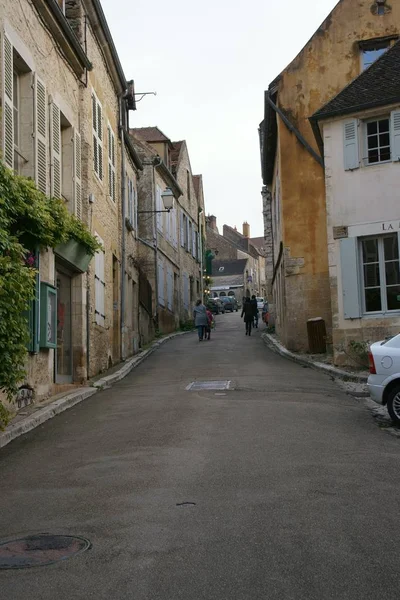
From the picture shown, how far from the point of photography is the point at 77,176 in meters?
14.3

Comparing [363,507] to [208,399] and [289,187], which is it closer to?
[208,399]

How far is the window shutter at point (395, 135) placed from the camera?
Result: 1568 cm

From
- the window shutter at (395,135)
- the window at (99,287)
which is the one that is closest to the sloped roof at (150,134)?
the window at (99,287)

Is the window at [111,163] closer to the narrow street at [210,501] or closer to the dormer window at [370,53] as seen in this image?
the dormer window at [370,53]

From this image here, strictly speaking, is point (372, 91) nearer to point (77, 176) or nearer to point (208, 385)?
point (77, 176)

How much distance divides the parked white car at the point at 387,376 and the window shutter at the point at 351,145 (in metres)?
7.50

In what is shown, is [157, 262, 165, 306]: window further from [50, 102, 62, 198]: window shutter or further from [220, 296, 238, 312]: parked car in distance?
[220, 296, 238, 312]: parked car in distance

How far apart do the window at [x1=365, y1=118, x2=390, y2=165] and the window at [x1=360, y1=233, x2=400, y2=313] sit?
1804mm

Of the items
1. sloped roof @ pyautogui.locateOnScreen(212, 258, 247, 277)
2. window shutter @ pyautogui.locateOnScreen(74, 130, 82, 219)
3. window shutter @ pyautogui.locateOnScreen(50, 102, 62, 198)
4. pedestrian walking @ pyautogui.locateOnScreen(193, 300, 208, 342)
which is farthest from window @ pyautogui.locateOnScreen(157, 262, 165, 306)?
sloped roof @ pyautogui.locateOnScreen(212, 258, 247, 277)

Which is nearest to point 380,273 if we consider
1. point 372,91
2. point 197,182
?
point 372,91

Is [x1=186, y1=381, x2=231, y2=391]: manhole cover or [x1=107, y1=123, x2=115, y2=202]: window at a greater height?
[x1=107, y1=123, x2=115, y2=202]: window

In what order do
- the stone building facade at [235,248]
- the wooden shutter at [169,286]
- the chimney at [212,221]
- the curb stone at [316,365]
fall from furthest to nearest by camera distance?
the stone building facade at [235,248]
the chimney at [212,221]
the wooden shutter at [169,286]
the curb stone at [316,365]

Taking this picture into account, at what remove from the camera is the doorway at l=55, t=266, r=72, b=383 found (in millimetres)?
13570

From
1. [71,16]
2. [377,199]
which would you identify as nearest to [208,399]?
[377,199]
